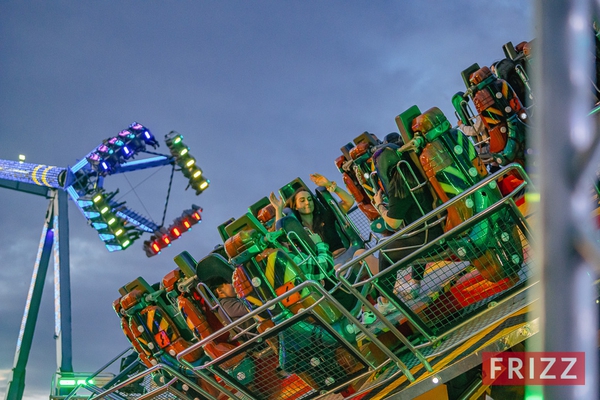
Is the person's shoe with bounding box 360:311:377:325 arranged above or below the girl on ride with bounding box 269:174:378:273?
below

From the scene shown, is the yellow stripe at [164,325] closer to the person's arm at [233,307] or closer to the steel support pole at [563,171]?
the person's arm at [233,307]

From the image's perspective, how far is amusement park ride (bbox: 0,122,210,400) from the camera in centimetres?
1541

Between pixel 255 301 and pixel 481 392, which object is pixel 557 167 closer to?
pixel 481 392

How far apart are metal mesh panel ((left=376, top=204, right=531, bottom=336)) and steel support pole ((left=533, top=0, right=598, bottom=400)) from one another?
267 cm

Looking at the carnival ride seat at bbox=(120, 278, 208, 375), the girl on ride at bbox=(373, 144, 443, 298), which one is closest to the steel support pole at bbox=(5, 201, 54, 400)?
the carnival ride seat at bbox=(120, 278, 208, 375)

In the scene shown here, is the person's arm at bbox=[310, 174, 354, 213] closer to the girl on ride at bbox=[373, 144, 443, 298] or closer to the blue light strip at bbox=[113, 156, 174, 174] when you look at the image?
the girl on ride at bbox=[373, 144, 443, 298]

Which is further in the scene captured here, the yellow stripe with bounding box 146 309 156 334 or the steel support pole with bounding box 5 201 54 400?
the steel support pole with bounding box 5 201 54 400

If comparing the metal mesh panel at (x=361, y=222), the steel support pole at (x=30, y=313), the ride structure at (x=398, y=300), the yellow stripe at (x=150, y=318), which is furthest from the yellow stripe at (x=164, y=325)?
the steel support pole at (x=30, y=313)

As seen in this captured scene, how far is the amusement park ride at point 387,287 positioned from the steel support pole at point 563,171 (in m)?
1.49

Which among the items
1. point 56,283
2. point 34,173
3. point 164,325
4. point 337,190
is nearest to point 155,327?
point 164,325

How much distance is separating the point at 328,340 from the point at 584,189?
3.20 meters

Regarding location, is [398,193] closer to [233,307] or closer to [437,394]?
[437,394]

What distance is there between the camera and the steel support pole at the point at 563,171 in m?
0.82

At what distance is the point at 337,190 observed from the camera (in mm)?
6848
